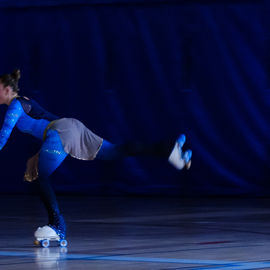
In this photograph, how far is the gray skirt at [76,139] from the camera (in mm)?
9492

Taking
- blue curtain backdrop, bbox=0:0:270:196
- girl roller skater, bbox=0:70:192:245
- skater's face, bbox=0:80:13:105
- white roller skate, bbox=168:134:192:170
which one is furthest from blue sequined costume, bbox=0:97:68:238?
blue curtain backdrop, bbox=0:0:270:196

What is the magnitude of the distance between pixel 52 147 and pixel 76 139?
254mm

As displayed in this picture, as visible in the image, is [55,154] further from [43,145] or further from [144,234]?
[144,234]

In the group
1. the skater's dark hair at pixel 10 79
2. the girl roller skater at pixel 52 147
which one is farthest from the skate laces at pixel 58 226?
the skater's dark hair at pixel 10 79

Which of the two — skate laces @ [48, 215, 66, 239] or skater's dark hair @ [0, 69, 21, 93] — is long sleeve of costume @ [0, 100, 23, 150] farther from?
skate laces @ [48, 215, 66, 239]

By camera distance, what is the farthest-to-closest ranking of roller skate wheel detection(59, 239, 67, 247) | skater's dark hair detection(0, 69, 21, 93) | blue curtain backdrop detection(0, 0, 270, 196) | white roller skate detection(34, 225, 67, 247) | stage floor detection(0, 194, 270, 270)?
Answer: blue curtain backdrop detection(0, 0, 270, 196), skater's dark hair detection(0, 69, 21, 93), roller skate wheel detection(59, 239, 67, 247), white roller skate detection(34, 225, 67, 247), stage floor detection(0, 194, 270, 270)

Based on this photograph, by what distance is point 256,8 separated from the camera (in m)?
16.5

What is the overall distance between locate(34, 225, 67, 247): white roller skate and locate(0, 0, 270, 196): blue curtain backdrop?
7660mm

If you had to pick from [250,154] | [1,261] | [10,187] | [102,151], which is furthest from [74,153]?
[10,187]

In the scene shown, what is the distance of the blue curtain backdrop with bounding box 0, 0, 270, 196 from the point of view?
54.6 feet

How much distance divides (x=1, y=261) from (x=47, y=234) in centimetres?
114

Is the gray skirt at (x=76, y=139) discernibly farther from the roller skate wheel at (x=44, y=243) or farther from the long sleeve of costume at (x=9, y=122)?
the roller skate wheel at (x=44, y=243)

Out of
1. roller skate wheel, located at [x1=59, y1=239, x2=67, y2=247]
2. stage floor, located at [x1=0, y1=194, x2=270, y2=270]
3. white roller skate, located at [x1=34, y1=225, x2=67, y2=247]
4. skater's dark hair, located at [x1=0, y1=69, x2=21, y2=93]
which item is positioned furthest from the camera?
skater's dark hair, located at [x1=0, y1=69, x2=21, y2=93]

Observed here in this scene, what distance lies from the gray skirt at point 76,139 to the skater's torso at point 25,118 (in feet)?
0.31
